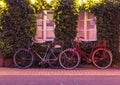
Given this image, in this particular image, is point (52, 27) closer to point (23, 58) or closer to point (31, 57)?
point (31, 57)

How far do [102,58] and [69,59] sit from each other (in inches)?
49.6

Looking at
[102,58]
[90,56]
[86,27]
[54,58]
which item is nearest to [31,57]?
[54,58]

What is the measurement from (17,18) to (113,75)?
4629 mm

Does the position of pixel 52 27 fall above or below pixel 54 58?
above

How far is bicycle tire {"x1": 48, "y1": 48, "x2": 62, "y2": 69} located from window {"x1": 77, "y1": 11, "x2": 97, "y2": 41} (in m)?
1.24

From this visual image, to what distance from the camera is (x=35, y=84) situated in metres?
13.4

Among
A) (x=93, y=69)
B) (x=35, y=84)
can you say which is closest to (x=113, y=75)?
(x=93, y=69)

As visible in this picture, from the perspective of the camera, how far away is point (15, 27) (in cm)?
1778

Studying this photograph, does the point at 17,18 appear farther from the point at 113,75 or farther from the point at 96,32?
the point at 113,75

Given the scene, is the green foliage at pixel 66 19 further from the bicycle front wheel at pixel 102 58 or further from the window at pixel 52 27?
the bicycle front wheel at pixel 102 58

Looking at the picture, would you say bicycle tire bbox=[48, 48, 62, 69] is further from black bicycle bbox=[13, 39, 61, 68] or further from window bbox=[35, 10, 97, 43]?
window bbox=[35, 10, 97, 43]

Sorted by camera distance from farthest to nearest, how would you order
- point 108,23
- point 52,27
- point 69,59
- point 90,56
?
point 52,27
point 108,23
point 90,56
point 69,59

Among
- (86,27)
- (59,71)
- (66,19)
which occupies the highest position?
(66,19)

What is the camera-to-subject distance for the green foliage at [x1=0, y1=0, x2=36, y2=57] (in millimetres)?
17781
